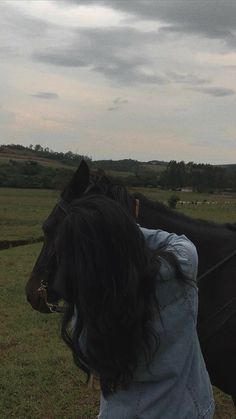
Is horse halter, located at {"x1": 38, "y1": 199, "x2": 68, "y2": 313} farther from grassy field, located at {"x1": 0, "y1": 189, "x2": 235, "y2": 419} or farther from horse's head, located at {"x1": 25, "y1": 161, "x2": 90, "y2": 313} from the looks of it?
grassy field, located at {"x1": 0, "y1": 189, "x2": 235, "y2": 419}

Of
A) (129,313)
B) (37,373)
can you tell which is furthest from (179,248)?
(37,373)

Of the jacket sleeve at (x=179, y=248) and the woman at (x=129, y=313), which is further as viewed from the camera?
the jacket sleeve at (x=179, y=248)

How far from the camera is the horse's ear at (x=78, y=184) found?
2.47 meters

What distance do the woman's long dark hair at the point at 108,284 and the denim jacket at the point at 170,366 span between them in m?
0.06

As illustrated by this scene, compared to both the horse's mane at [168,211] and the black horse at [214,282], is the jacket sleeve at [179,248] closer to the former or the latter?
the black horse at [214,282]

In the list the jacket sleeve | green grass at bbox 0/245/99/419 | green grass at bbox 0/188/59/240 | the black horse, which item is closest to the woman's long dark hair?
the jacket sleeve

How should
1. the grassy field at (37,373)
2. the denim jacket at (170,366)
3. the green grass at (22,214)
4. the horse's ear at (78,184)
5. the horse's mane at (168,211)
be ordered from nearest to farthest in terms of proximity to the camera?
the denim jacket at (170,366) < the horse's ear at (78,184) < the horse's mane at (168,211) < the grassy field at (37,373) < the green grass at (22,214)

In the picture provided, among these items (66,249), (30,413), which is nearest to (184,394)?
(66,249)

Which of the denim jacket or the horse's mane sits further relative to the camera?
the horse's mane

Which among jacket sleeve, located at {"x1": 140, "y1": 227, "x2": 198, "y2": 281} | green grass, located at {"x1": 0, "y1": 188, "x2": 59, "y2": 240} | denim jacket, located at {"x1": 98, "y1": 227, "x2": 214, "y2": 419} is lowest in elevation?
green grass, located at {"x1": 0, "y1": 188, "x2": 59, "y2": 240}

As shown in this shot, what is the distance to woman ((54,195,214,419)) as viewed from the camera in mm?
1583

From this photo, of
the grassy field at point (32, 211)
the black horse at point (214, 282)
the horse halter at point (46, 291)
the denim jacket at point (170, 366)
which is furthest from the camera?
the grassy field at point (32, 211)

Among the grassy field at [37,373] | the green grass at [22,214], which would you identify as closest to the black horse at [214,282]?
the grassy field at [37,373]

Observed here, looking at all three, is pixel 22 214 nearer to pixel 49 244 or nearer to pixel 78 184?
pixel 78 184
